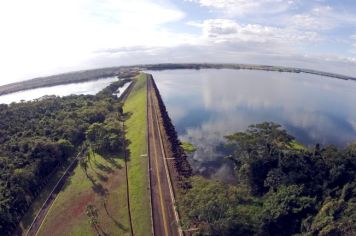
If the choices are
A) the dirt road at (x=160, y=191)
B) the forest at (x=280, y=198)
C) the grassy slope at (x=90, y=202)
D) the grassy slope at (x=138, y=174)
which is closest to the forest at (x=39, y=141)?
the grassy slope at (x=138, y=174)

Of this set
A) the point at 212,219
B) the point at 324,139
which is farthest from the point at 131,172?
the point at 324,139

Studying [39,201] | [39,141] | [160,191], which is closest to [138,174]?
[160,191]

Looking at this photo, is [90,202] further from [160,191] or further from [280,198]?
[280,198]

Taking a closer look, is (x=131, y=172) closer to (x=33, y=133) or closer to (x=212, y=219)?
(x=212, y=219)

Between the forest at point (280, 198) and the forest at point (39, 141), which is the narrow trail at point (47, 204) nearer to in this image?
the forest at point (39, 141)

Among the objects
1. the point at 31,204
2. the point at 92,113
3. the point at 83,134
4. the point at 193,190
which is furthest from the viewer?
the point at 92,113

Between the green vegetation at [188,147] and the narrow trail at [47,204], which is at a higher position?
the green vegetation at [188,147]
